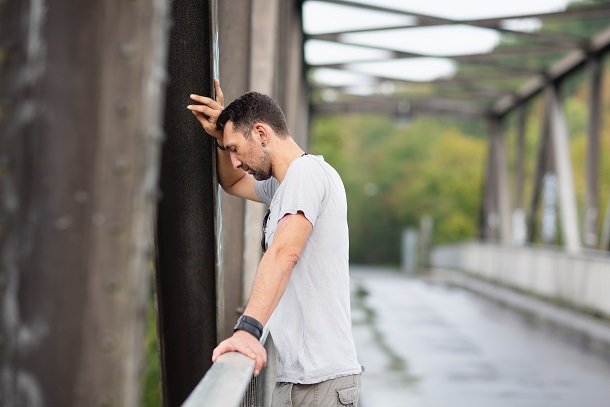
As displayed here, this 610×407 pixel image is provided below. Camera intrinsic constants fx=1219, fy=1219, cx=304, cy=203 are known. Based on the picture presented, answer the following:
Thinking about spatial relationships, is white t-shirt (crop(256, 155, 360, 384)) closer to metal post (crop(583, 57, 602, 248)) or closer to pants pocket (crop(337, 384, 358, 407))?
pants pocket (crop(337, 384, 358, 407))

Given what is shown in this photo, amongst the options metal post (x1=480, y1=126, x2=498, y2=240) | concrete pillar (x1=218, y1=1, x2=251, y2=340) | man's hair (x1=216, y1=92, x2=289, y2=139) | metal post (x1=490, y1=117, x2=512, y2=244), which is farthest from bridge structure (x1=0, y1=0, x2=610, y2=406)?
metal post (x1=480, y1=126, x2=498, y2=240)

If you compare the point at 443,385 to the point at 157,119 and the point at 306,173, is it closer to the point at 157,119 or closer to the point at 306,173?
the point at 306,173

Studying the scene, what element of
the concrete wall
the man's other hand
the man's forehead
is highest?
the man's forehead

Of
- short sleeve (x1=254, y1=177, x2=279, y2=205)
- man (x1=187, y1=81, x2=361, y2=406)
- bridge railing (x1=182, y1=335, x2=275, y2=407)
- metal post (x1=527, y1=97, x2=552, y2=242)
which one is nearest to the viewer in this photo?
bridge railing (x1=182, y1=335, x2=275, y2=407)

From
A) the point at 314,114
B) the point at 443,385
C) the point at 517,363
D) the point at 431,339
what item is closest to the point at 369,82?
the point at 314,114

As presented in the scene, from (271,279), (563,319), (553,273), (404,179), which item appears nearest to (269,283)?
(271,279)

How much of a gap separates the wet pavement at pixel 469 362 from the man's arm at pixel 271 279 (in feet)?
23.4

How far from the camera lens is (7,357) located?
213 centimetres

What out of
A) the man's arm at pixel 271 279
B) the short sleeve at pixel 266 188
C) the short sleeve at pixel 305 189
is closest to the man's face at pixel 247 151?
the short sleeve at pixel 305 189

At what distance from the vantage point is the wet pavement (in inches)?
444

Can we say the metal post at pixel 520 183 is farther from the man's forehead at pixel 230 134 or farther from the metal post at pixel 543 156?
the man's forehead at pixel 230 134

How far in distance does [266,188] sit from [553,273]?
1910cm

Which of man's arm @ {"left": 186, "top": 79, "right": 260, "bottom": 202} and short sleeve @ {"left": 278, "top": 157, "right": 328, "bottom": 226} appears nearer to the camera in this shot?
short sleeve @ {"left": 278, "top": 157, "right": 328, "bottom": 226}

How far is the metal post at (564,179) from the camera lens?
993 inches
